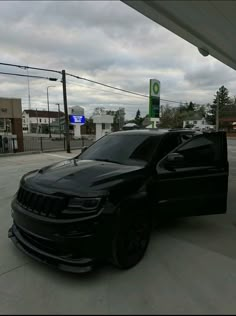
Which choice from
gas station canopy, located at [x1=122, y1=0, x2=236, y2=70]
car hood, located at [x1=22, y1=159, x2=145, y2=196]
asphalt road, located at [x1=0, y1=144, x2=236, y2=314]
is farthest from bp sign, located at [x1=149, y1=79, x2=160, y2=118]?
asphalt road, located at [x1=0, y1=144, x2=236, y2=314]

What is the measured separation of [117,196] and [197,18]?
4152 millimetres

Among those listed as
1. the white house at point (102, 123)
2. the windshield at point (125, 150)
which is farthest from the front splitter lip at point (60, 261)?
the white house at point (102, 123)

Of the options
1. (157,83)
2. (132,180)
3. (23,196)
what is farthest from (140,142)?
(157,83)

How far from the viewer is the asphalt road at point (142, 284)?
7.45ft

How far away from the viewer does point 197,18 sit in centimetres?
482

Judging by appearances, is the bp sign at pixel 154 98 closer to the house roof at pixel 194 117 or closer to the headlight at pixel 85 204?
the headlight at pixel 85 204

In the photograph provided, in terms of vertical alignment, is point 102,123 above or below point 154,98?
below

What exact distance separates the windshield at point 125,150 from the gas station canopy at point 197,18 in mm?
2078

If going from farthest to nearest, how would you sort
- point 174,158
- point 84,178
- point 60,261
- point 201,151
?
point 201,151, point 174,158, point 84,178, point 60,261

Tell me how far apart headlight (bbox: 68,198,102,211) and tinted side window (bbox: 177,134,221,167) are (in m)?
1.75

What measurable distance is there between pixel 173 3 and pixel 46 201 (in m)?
3.78

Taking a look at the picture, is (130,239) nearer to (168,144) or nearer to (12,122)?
(168,144)

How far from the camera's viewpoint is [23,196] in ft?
9.80

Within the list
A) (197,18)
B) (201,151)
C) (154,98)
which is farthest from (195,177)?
(154,98)
